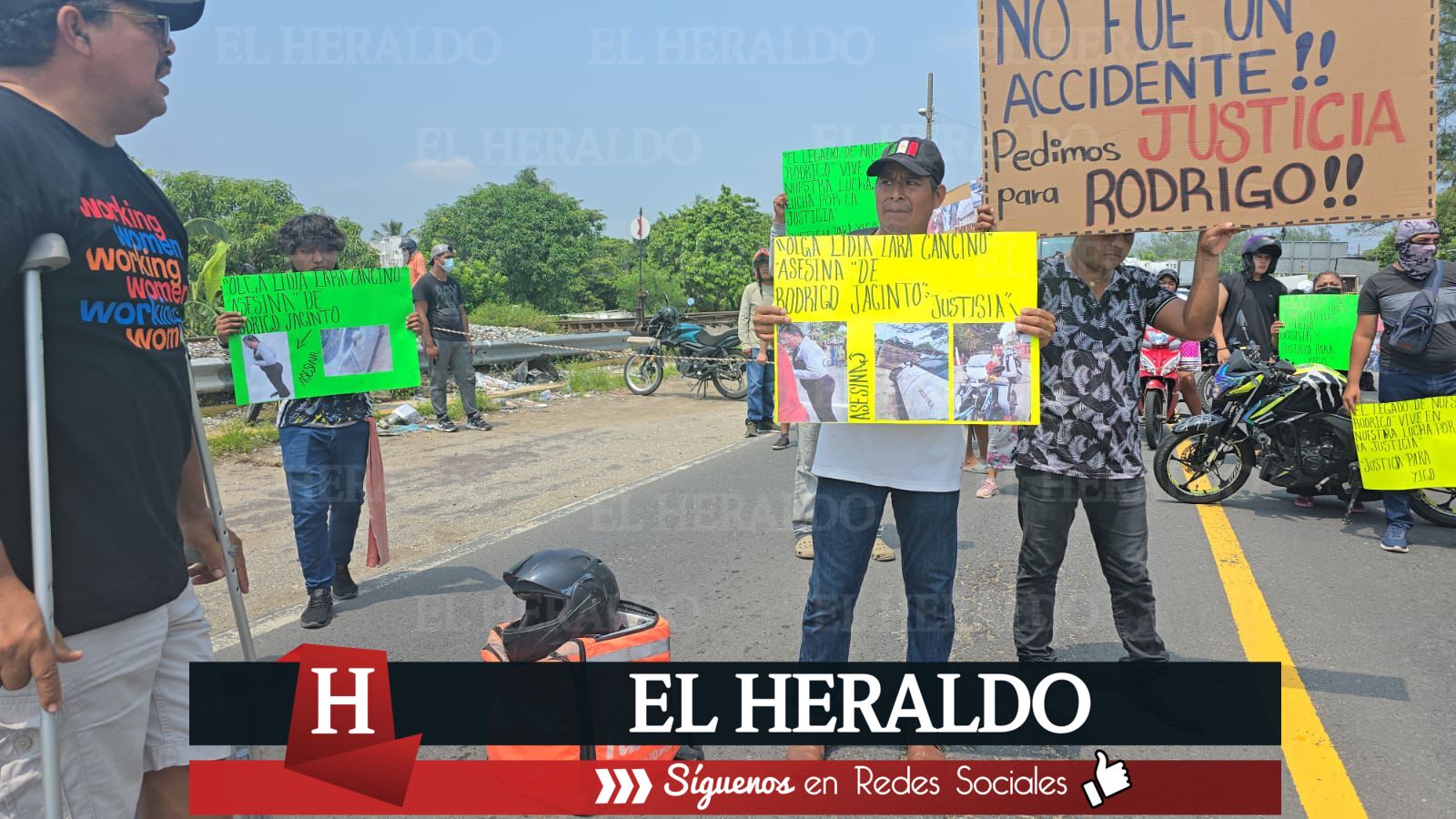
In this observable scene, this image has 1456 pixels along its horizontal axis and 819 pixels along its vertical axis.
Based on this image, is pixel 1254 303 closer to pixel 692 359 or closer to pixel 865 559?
pixel 865 559

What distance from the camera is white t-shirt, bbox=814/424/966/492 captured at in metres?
3.03

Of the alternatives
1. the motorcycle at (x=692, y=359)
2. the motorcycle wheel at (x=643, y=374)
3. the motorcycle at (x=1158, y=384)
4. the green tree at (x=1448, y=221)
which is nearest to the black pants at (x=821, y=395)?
the motorcycle at (x=1158, y=384)

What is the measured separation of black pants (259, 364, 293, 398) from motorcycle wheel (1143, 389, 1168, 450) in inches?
328

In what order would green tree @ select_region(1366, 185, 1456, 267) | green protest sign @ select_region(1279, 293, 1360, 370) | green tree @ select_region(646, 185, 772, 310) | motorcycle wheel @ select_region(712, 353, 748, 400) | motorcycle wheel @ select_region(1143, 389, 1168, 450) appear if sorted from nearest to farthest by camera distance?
1. green protest sign @ select_region(1279, 293, 1360, 370)
2. motorcycle wheel @ select_region(1143, 389, 1168, 450)
3. motorcycle wheel @ select_region(712, 353, 748, 400)
4. green tree @ select_region(1366, 185, 1456, 267)
5. green tree @ select_region(646, 185, 772, 310)

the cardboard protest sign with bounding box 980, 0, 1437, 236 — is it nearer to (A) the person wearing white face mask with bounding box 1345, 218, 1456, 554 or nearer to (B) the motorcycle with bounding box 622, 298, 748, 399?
(A) the person wearing white face mask with bounding box 1345, 218, 1456, 554

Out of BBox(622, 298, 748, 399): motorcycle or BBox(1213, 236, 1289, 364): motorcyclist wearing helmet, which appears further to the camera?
BBox(622, 298, 748, 399): motorcycle

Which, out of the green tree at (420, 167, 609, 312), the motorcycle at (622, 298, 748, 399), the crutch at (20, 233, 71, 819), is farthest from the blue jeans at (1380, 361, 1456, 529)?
the green tree at (420, 167, 609, 312)

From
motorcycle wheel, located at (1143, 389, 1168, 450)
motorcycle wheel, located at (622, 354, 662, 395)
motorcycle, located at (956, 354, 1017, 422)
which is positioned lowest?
motorcycle wheel, located at (1143, 389, 1168, 450)

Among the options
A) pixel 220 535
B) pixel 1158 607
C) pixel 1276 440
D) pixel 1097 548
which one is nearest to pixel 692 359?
pixel 1276 440

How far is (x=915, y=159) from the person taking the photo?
2996 millimetres

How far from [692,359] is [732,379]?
70 cm

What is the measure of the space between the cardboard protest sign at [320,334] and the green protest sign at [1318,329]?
6845mm

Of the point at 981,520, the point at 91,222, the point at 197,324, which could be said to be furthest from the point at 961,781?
the point at 197,324

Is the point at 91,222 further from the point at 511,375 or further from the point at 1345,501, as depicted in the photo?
the point at 511,375
